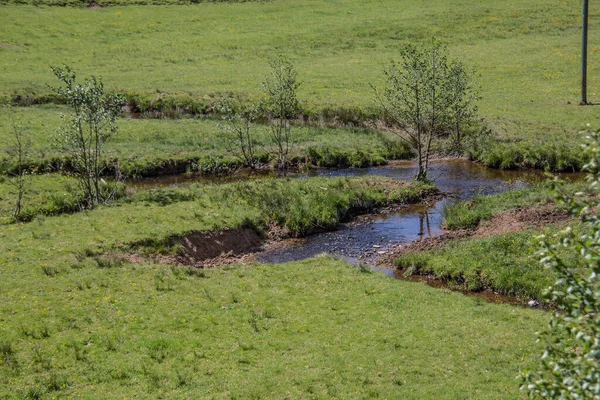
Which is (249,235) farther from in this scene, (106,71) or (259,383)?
(106,71)

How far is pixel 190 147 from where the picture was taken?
52.7 meters

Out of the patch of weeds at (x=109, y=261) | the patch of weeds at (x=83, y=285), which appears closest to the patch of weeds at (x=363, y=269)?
the patch of weeds at (x=109, y=261)

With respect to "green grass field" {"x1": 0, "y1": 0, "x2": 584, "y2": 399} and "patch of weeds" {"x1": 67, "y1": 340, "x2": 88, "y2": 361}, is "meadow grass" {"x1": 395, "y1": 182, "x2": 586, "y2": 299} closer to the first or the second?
"green grass field" {"x1": 0, "y1": 0, "x2": 584, "y2": 399}

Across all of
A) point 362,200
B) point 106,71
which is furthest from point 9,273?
point 106,71

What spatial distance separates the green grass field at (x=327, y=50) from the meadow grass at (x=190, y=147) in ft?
23.7

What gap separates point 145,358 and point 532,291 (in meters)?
15.5

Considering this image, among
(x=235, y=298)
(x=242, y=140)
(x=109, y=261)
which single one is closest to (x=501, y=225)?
(x=235, y=298)

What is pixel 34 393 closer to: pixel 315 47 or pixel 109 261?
pixel 109 261

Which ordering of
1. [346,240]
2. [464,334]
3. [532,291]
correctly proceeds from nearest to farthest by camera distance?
1. [464,334]
2. [532,291]
3. [346,240]

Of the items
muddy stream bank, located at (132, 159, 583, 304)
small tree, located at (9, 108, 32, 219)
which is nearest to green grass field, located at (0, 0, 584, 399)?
small tree, located at (9, 108, 32, 219)

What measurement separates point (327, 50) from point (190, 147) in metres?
41.1

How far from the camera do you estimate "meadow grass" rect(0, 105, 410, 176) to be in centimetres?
4844

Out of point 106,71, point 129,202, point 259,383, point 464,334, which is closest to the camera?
point 259,383

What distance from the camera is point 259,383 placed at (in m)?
19.0
